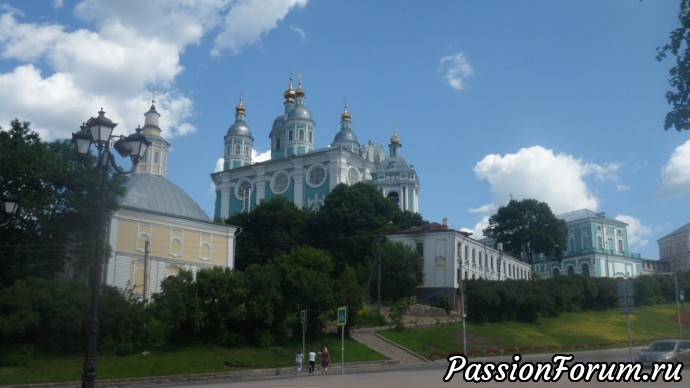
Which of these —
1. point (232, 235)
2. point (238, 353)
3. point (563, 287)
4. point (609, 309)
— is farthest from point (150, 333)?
point (609, 309)

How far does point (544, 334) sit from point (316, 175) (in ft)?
150

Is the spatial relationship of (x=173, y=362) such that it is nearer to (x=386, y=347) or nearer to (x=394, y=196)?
(x=386, y=347)

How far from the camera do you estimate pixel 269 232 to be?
74750 millimetres

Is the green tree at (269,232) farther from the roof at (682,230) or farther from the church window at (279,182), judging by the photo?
the roof at (682,230)

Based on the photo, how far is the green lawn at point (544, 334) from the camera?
43.2m

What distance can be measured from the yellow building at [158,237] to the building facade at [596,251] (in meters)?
56.1

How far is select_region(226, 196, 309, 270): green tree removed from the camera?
241 ft

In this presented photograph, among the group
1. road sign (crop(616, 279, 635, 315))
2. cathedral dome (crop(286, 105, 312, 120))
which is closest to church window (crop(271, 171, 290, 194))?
cathedral dome (crop(286, 105, 312, 120))

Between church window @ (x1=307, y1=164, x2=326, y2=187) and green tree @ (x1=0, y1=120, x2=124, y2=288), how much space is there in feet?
151

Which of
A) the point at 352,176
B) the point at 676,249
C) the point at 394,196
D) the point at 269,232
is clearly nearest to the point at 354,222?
the point at 269,232

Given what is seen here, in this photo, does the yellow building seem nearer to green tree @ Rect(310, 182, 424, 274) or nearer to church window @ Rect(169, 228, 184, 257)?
church window @ Rect(169, 228, 184, 257)

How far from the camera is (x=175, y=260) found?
59438 millimetres

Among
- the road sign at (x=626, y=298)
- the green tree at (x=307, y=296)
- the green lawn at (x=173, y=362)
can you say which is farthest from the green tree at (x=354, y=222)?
the road sign at (x=626, y=298)

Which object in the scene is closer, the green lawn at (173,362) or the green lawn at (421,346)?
the green lawn at (173,362)
